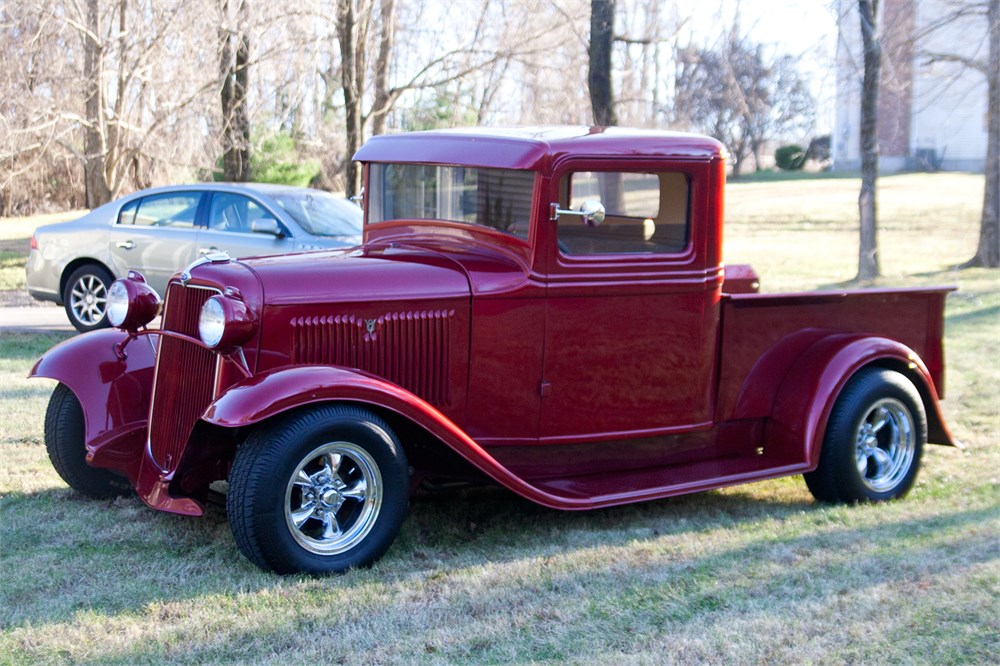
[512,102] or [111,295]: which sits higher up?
[512,102]

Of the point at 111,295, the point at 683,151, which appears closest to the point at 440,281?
the point at 683,151

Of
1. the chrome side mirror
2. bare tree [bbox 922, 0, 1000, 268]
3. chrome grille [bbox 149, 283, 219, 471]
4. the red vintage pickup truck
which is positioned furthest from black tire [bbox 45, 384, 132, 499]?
bare tree [bbox 922, 0, 1000, 268]

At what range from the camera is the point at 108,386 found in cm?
520

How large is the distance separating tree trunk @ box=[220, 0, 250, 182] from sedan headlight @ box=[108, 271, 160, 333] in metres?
10.9

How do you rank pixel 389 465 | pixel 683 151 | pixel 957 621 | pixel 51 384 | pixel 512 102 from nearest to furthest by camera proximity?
pixel 957 621 → pixel 389 465 → pixel 683 151 → pixel 51 384 → pixel 512 102

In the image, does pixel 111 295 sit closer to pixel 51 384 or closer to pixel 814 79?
pixel 51 384

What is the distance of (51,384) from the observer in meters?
8.01

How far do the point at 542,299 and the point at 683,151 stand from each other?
3.28 feet

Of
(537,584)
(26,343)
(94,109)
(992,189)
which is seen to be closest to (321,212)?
(26,343)

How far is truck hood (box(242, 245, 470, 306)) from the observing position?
446 cm

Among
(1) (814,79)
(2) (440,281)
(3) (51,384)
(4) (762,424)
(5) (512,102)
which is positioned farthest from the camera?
(5) (512,102)

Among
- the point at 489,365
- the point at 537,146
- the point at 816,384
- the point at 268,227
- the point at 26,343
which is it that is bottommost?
the point at 26,343

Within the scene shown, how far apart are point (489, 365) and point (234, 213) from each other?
638 centimetres

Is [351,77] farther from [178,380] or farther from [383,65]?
[178,380]
